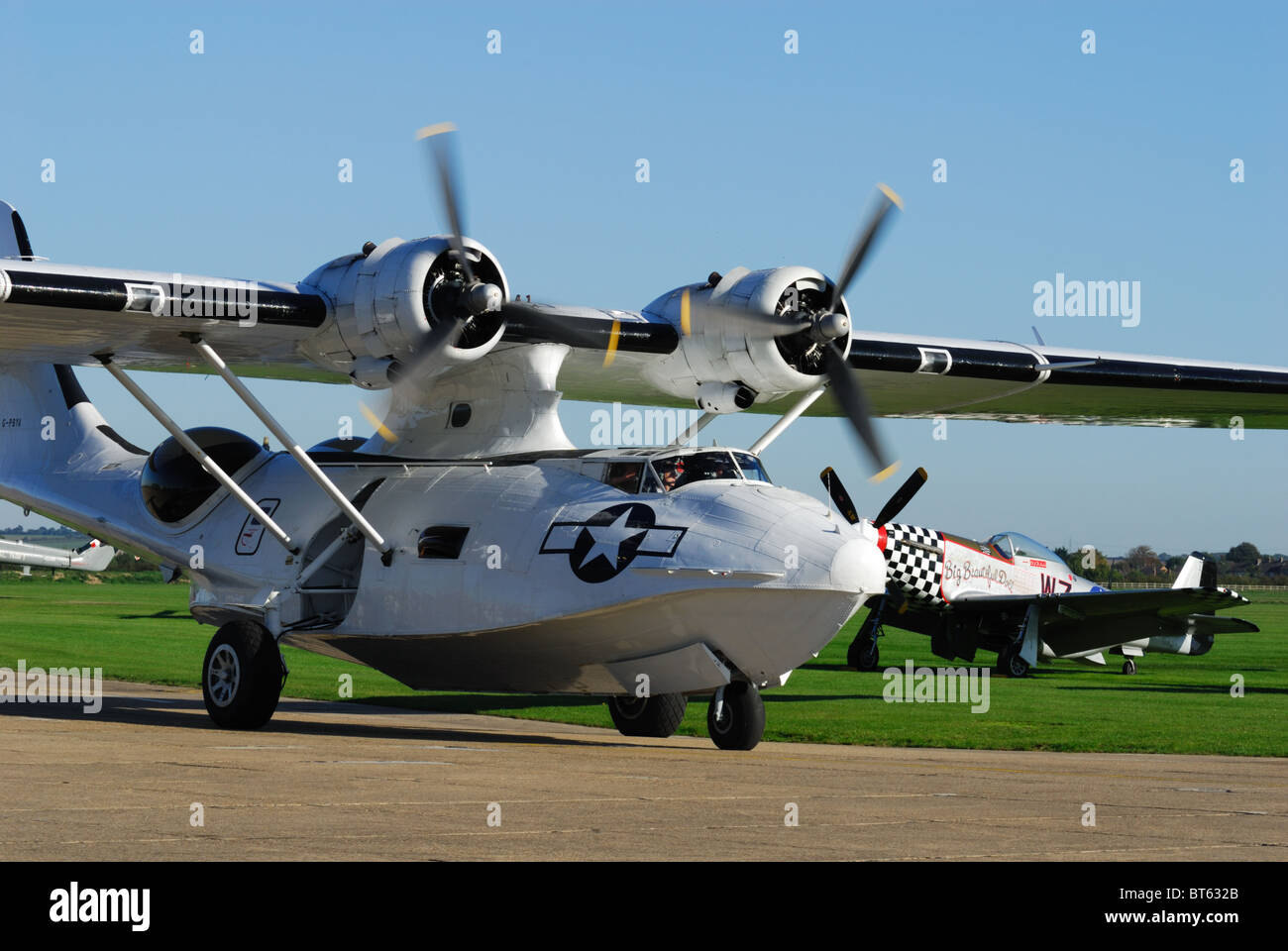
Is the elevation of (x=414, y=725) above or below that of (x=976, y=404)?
below

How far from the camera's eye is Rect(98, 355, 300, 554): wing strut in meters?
16.0

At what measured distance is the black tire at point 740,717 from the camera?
1472 cm

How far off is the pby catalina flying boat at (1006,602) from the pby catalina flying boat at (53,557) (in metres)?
41.4

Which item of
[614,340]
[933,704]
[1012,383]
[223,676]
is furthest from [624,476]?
[933,704]

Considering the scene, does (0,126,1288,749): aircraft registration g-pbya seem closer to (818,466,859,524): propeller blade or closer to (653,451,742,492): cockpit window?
(653,451,742,492): cockpit window

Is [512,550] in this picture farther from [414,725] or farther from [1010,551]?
[1010,551]

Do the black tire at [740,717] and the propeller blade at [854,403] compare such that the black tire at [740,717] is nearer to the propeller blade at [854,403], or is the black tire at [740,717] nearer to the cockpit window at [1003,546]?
the propeller blade at [854,403]

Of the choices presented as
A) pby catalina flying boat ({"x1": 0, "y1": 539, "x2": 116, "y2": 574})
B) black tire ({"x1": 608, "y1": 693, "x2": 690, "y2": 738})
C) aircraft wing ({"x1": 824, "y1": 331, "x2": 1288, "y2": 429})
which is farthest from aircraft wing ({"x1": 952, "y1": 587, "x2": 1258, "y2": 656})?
pby catalina flying boat ({"x1": 0, "y1": 539, "x2": 116, "y2": 574})

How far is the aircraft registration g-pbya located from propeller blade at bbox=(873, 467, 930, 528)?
9110 mm

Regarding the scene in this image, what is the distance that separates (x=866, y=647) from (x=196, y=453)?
52.6 ft

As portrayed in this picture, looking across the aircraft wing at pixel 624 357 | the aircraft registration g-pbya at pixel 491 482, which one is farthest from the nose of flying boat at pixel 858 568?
the aircraft wing at pixel 624 357

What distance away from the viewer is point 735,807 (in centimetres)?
988
